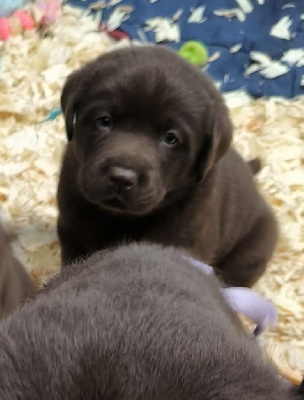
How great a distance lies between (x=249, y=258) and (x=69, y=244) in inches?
21.6

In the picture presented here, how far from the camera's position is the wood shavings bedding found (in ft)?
6.37

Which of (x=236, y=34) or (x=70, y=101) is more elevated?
(x=70, y=101)

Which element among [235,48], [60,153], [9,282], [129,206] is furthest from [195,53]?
[9,282]

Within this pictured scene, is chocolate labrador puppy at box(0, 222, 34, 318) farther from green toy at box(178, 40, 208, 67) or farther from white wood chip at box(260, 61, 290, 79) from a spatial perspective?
white wood chip at box(260, 61, 290, 79)

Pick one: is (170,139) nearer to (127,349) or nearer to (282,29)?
(127,349)

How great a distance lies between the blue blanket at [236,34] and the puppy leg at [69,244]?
4.17 ft

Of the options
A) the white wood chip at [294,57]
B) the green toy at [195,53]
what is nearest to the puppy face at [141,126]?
the green toy at [195,53]

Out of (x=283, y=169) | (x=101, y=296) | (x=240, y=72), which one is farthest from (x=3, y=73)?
(x=101, y=296)

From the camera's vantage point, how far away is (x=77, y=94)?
1559 mm

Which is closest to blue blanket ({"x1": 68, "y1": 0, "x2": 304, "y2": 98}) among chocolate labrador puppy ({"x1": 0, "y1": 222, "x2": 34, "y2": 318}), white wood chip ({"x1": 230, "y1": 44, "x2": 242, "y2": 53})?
white wood chip ({"x1": 230, "y1": 44, "x2": 242, "y2": 53})

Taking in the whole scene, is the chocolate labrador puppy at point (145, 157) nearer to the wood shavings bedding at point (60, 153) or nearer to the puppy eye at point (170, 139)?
the puppy eye at point (170, 139)

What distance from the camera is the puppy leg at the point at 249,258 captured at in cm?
189

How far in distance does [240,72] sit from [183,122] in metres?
1.36

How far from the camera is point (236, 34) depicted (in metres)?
2.90
